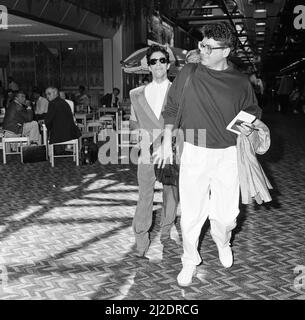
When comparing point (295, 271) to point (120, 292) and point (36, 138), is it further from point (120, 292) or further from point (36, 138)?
point (36, 138)

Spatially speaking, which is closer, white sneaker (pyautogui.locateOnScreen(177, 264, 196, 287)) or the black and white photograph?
the black and white photograph

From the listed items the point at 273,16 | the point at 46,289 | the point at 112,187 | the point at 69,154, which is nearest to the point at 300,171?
the point at 112,187

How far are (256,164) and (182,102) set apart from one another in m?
0.70

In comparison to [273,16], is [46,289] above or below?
below

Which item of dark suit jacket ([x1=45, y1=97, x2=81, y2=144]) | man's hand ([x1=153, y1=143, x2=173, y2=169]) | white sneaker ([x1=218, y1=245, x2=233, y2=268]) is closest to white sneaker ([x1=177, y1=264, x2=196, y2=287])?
white sneaker ([x1=218, y1=245, x2=233, y2=268])

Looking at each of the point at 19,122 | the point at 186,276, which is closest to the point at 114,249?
the point at 186,276

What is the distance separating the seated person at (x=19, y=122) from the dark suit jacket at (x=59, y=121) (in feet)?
3.49

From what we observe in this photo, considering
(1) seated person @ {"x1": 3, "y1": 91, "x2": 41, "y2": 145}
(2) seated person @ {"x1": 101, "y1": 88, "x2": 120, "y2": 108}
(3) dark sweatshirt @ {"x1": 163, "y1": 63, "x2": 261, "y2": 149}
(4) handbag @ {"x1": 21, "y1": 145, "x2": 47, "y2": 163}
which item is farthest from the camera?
(2) seated person @ {"x1": 101, "y1": 88, "x2": 120, "y2": 108}

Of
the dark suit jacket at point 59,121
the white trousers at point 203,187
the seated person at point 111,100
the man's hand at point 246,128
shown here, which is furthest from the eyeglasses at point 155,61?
the seated person at point 111,100

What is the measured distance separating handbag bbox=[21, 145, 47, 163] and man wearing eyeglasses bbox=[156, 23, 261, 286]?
21.5 feet

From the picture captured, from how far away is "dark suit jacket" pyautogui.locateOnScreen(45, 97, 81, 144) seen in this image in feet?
30.0

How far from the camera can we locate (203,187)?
3.39 meters

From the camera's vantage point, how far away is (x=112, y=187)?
739 centimetres

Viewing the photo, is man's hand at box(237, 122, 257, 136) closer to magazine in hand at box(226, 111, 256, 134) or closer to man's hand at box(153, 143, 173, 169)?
magazine in hand at box(226, 111, 256, 134)
